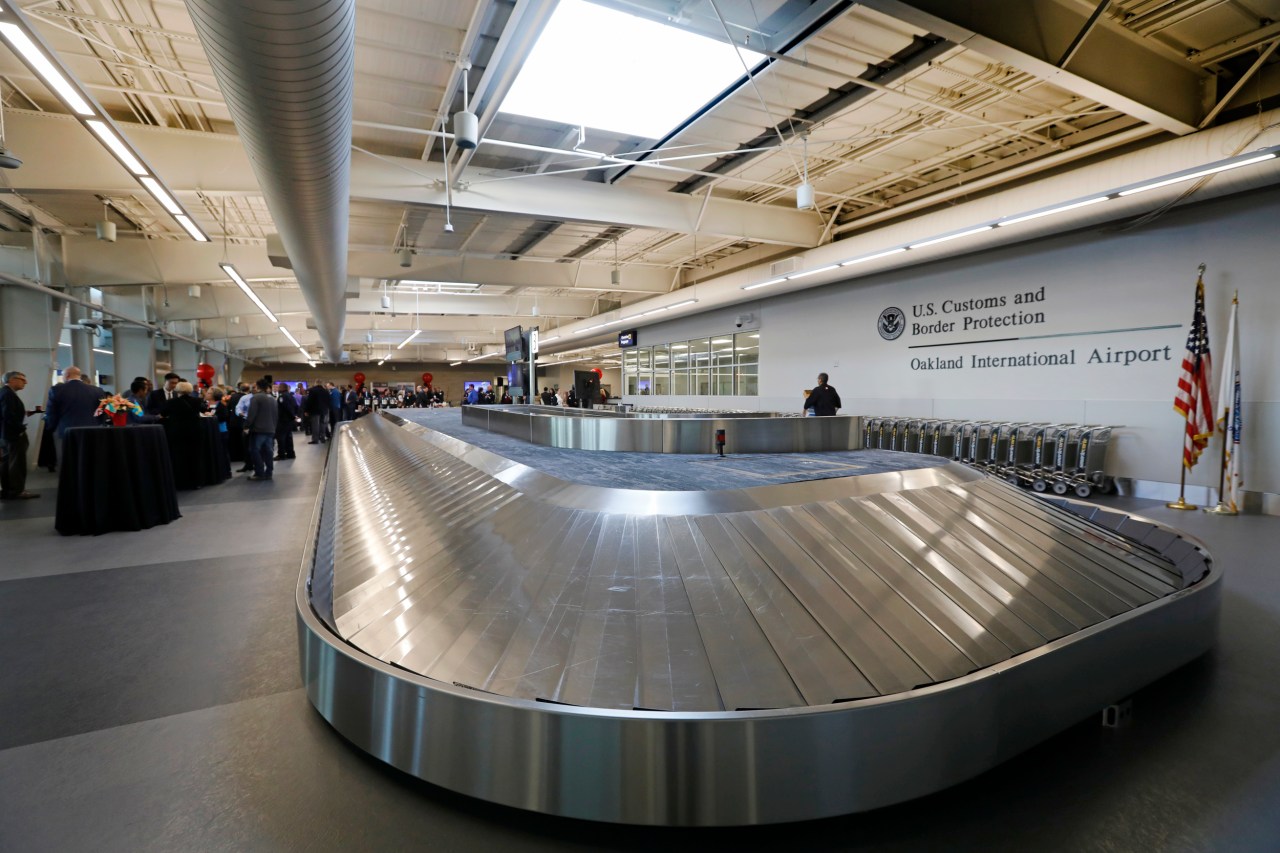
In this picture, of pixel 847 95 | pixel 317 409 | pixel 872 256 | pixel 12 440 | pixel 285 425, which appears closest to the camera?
pixel 847 95

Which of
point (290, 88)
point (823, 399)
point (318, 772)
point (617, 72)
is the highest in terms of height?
Result: point (617, 72)

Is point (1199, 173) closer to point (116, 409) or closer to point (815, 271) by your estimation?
point (815, 271)

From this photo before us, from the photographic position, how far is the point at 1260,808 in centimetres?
185

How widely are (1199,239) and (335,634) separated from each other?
9.87m

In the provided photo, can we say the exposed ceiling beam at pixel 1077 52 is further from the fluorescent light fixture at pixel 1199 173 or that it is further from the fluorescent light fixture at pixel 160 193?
the fluorescent light fixture at pixel 160 193

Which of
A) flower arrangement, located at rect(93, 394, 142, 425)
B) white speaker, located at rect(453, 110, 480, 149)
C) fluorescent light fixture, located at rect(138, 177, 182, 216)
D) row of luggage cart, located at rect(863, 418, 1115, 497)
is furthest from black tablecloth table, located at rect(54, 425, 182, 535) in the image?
row of luggage cart, located at rect(863, 418, 1115, 497)

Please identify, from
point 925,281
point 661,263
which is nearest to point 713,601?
point 925,281

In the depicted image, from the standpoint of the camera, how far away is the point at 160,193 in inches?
245

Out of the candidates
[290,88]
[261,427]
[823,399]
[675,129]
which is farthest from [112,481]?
[823,399]

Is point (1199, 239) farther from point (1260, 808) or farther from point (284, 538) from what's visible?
point (284, 538)

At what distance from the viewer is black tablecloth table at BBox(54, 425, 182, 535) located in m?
5.70

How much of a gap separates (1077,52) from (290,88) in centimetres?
613

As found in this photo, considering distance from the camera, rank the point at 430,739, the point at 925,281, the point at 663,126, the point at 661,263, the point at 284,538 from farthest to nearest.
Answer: the point at 661,263 → the point at 925,281 → the point at 663,126 → the point at 284,538 → the point at 430,739

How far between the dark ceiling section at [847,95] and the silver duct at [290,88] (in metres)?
4.20
